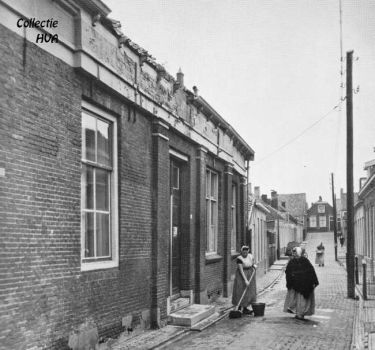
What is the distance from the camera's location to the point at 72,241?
748 centimetres

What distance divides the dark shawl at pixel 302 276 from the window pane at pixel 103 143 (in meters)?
5.46

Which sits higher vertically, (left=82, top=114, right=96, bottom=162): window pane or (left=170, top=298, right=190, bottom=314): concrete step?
(left=82, top=114, right=96, bottom=162): window pane

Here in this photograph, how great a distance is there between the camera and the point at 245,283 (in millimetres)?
12664

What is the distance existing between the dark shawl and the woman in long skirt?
96 centimetres

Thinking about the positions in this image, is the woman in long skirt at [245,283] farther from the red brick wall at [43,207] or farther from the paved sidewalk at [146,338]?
the red brick wall at [43,207]

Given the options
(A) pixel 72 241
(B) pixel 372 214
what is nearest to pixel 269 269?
(B) pixel 372 214

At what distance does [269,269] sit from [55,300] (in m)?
26.3

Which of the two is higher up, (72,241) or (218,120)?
(218,120)

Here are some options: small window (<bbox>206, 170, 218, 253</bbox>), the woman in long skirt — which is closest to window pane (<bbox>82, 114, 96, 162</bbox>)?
the woman in long skirt

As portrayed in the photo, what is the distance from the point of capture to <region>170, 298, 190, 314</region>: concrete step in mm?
11736

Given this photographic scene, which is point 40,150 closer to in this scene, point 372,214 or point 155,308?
point 155,308

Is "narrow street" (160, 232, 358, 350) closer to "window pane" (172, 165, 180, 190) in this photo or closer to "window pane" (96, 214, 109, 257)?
"window pane" (96, 214, 109, 257)

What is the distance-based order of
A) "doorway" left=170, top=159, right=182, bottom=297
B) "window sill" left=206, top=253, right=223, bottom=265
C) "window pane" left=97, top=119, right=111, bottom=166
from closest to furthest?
"window pane" left=97, top=119, right=111, bottom=166 → "doorway" left=170, top=159, right=182, bottom=297 → "window sill" left=206, top=253, right=223, bottom=265

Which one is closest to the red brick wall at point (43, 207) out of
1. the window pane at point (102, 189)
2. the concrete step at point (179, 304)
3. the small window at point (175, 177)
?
the window pane at point (102, 189)
